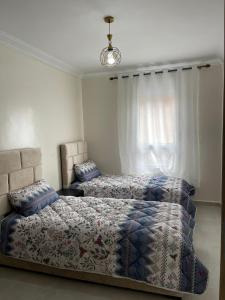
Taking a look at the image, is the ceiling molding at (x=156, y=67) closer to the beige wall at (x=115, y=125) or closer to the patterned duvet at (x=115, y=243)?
the beige wall at (x=115, y=125)

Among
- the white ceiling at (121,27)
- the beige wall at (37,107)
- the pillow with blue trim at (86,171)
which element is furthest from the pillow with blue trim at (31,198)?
the white ceiling at (121,27)

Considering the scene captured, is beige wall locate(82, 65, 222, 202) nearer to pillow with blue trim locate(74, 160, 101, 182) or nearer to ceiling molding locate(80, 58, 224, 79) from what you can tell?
ceiling molding locate(80, 58, 224, 79)

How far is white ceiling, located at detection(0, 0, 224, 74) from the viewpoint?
80.3 inches

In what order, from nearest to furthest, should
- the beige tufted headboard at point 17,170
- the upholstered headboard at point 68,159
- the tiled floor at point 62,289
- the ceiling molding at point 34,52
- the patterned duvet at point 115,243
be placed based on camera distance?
1. the patterned duvet at point 115,243
2. the tiled floor at point 62,289
3. the beige tufted headboard at point 17,170
4. the ceiling molding at point 34,52
5. the upholstered headboard at point 68,159

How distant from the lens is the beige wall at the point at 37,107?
269cm

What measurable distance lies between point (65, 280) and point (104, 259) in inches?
21.5

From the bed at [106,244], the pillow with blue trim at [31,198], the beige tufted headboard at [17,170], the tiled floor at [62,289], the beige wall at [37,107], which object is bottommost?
the tiled floor at [62,289]

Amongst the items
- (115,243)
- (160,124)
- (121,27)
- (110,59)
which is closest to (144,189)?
(160,124)

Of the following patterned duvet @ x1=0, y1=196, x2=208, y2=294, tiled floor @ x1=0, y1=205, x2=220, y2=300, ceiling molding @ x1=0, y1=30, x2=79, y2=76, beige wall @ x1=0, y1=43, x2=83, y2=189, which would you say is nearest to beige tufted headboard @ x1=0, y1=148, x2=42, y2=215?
beige wall @ x1=0, y1=43, x2=83, y2=189

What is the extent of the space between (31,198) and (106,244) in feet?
3.38

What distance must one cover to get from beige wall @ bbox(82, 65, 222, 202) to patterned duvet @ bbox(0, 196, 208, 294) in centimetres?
179

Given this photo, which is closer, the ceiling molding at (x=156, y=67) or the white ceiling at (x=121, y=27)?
the white ceiling at (x=121, y=27)

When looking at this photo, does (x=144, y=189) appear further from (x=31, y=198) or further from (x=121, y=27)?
(x=121, y=27)

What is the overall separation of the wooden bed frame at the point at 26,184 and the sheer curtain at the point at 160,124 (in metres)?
1.80
